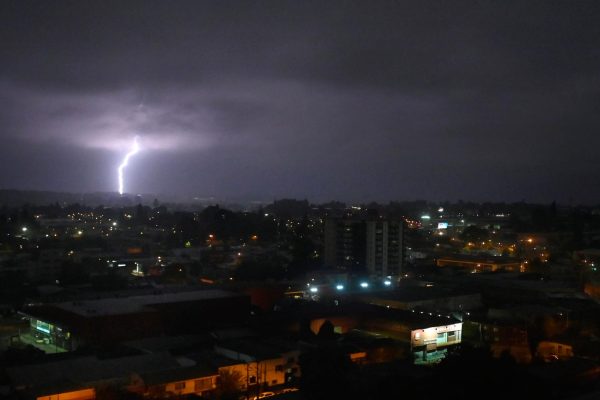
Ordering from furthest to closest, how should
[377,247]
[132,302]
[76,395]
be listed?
[377,247] → [132,302] → [76,395]

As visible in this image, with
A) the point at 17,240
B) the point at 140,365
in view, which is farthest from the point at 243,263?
the point at 17,240

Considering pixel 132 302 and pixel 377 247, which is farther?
pixel 377 247

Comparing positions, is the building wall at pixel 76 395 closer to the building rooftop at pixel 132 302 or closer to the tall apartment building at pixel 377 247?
the building rooftop at pixel 132 302

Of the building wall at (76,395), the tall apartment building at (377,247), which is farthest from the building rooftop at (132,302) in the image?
the tall apartment building at (377,247)

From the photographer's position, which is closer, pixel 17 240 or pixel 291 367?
pixel 291 367

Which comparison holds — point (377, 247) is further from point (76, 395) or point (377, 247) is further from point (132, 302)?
point (76, 395)

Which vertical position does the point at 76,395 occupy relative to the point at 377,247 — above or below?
below

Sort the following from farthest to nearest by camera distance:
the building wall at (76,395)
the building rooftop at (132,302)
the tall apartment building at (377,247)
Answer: the tall apartment building at (377,247), the building rooftop at (132,302), the building wall at (76,395)

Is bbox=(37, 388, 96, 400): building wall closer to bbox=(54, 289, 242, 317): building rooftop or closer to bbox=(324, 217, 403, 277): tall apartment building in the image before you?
bbox=(54, 289, 242, 317): building rooftop

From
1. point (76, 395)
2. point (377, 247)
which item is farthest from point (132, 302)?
point (377, 247)

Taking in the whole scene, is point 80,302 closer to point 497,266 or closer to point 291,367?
point 291,367

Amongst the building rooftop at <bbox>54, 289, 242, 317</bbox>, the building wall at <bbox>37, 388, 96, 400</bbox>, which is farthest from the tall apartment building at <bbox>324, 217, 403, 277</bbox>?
the building wall at <bbox>37, 388, 96, 400</bbox>
